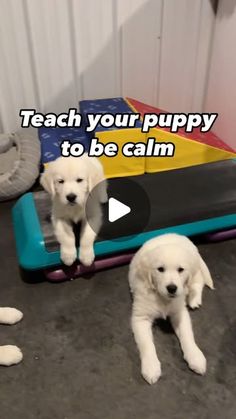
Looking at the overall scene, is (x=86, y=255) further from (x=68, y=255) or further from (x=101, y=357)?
(x=101, y=357)

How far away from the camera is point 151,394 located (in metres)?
1.20

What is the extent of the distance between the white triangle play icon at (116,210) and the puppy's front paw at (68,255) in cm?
21

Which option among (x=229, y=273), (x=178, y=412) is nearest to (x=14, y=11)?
(x=229, y=273)

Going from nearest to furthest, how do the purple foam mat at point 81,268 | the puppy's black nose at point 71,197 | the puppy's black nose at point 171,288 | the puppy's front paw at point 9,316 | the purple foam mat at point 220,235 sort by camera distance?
the puppy's black nose at point 171,288 < the puppy's black nose at point 71,197 < the puppy's front paw at point 9,316 < the purple foam mat at point 81,268 < the purple foam mat at point 220,235

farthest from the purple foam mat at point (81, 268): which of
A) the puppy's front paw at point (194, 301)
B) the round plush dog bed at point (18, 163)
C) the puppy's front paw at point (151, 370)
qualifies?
the round plush dog bed at point (18, 163)

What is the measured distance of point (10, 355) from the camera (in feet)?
4.22

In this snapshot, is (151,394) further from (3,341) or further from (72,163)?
(72,163)

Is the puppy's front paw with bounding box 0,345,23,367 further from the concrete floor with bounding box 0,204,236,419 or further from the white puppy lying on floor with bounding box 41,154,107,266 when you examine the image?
the white puppy lying on floor with bounding box 41,154,107,266

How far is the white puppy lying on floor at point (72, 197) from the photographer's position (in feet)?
4.20

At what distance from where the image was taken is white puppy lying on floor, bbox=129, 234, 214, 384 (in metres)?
1.17

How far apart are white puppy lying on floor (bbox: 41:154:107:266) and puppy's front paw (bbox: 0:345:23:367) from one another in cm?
34

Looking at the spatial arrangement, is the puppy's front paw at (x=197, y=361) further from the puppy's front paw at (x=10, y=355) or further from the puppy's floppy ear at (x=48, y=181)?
the puppy's floppy ear at (x=48, y=181)

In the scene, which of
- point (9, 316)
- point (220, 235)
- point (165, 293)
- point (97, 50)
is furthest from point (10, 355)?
point (97, 50)
